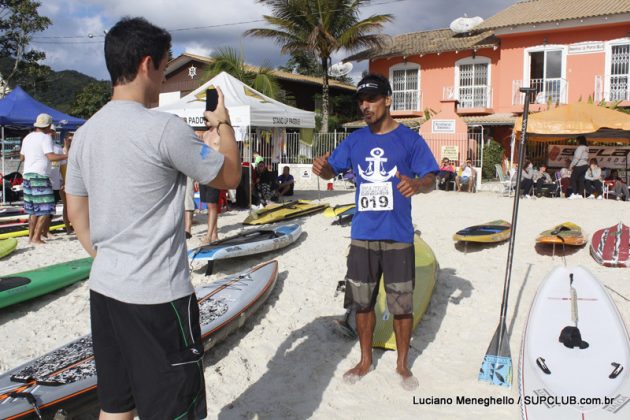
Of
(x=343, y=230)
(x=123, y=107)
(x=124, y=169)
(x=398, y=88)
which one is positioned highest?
(x=398, y=88)

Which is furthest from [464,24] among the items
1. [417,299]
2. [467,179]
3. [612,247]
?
[417,299]

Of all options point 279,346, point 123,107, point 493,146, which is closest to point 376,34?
point 493,146

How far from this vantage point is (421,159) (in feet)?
12.0

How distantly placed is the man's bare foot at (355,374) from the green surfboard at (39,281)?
11.3ft

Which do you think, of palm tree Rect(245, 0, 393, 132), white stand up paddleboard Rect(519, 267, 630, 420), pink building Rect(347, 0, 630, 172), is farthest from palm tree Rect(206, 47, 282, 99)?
white stand up paddleboard Rect(519, 267, 630, 420)

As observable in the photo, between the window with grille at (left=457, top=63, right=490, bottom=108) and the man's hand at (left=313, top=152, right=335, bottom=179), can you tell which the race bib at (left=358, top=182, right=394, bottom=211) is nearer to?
the man's hand at (left=313, top=152, right=335, bottom=179)

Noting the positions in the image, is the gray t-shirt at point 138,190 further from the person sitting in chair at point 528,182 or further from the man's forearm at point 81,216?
the person sitting in chair at point 528,182

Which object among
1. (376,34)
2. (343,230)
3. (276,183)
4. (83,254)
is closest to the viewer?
(83,254)

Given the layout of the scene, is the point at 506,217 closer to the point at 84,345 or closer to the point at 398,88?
the point at 84,345

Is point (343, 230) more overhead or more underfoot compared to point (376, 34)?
more underfoot

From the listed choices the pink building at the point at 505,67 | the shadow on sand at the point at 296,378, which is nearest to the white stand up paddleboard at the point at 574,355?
the shadow on sand at the point at 296,378

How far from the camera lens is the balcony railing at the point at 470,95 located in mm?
23422

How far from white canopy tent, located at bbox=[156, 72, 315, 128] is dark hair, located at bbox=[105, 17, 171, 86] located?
8.36 m

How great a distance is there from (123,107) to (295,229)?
601 centimetres
